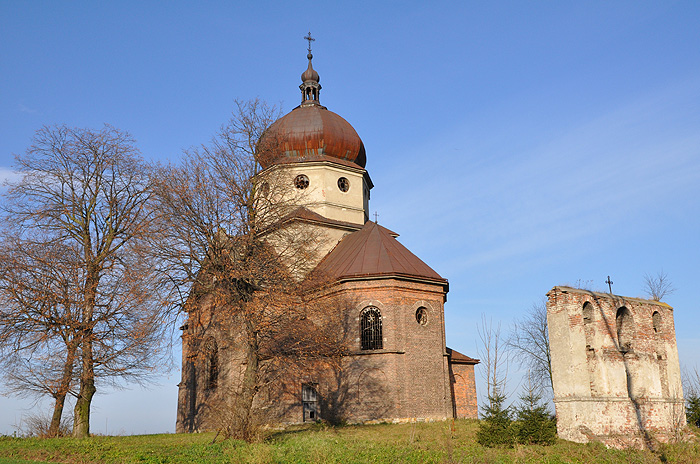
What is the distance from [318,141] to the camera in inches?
1211

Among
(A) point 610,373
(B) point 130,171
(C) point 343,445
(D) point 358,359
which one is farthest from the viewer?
(D) point 358,359

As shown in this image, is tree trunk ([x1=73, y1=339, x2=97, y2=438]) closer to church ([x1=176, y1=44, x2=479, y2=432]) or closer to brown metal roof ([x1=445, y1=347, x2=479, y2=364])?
church ([x1=176, y1=44, x2=479, y2=432])

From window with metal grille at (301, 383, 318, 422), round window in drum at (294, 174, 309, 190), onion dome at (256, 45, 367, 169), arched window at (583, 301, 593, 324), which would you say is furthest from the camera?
onion dome at (256, 45, 367, 169)

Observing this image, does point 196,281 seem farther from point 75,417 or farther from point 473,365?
point 473,365

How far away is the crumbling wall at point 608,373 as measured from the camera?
59.4 ft

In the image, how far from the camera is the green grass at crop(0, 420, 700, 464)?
46.4 feet

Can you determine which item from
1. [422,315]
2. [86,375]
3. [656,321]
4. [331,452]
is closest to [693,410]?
[656,321]

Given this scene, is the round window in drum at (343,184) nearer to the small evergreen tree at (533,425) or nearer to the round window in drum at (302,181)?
the round window in drum at (302,181)

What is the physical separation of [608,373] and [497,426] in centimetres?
407

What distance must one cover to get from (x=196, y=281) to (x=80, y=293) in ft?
13.8

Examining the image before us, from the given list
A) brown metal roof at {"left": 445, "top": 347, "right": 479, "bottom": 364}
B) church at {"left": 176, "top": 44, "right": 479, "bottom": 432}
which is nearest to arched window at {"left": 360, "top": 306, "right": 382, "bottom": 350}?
church at {"left": 176, "top": 44, "right": 479, "bottom": 432}

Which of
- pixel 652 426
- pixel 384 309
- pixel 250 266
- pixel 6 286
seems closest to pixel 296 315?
pixel 250 266

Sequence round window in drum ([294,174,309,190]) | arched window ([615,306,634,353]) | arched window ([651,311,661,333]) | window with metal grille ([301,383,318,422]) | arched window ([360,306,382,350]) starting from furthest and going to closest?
round window in drum ([294,174,309,190]) < window with metal grille ([301,383,318,422]) < arched window ([360,306,382,350]) < arched window ([651,311,661,333]) < arched window ([615,306,634,353])

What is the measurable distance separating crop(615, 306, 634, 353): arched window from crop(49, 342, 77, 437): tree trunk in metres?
18.0
